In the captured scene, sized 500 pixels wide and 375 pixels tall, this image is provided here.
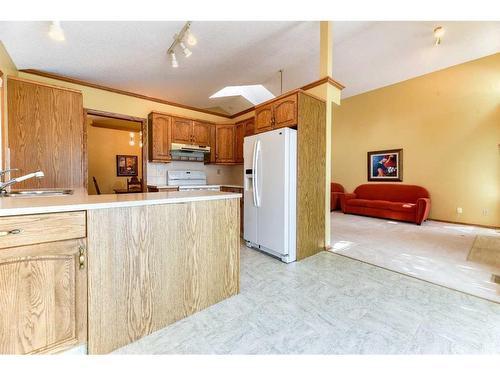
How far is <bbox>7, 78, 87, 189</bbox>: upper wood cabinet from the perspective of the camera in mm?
2467

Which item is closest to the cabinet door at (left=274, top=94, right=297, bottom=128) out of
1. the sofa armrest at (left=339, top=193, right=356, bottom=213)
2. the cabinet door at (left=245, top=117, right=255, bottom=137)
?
the cabinet door at (left=245, top=117, right=255, bottom=137)

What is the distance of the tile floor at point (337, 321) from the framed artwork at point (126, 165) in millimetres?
6637

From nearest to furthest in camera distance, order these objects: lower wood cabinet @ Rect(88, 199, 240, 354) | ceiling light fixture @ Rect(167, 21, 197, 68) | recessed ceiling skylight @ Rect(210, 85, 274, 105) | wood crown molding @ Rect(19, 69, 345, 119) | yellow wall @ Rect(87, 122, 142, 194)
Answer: lower wood cabinet @ Rect(88, 199, 240, 354) → ceiling light fixture @ Rect(167, 21, 197, 68) → wood crown molding @ Rect(19, 69, 345, 119) → recessed ceiling skylight @ Rect(210, 85, 274, 105) → yellow wall @ Rect(87, 122, 142, 194)

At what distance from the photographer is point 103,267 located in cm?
125

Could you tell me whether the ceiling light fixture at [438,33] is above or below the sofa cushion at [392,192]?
above

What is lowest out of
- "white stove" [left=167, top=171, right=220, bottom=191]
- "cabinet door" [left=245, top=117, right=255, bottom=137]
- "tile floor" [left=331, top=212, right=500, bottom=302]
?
"tile floor" [left=331, top=212, right=500, bottom=302]

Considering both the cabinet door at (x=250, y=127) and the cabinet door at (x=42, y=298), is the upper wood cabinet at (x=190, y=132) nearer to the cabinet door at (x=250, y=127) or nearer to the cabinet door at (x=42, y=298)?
the cabinet door at (x=250, y=127)

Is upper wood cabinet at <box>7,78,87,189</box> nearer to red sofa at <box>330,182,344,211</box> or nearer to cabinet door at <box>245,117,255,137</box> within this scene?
cabinet door at <box>245,117,255,137</box>

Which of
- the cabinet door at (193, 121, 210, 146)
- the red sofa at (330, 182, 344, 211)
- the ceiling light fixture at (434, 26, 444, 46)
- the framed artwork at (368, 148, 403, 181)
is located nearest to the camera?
the ceiling light fixture at (434, 26, 444, 46)

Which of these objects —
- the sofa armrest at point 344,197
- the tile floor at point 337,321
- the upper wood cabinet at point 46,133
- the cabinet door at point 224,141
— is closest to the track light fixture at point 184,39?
the upper wood cabinet at point 46,133

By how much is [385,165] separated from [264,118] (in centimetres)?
432

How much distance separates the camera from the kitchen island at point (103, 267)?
3.39 feet

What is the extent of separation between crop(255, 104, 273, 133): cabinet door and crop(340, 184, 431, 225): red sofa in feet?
12.6

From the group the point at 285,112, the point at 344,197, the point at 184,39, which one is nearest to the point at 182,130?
the point at 184,39
